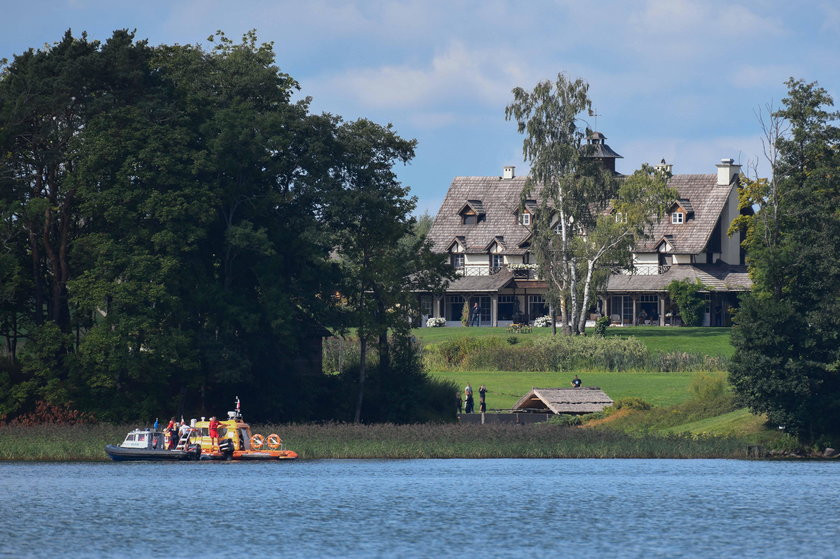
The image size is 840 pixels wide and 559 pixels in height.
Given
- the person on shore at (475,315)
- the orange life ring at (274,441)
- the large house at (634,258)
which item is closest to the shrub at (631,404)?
the orange life ring at (274,441)

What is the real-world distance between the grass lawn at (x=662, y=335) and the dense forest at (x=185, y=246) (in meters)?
28.5

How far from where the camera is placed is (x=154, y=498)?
48.7 meters

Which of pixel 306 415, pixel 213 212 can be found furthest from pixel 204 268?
pixel 306 415

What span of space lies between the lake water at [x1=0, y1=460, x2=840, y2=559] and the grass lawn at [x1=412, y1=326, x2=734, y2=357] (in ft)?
125

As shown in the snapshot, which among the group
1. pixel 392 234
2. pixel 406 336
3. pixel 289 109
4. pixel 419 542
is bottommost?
pixel 419 542

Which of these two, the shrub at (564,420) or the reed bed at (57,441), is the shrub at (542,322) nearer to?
the shrub at (564,420)

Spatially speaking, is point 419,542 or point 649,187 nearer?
point 419,542

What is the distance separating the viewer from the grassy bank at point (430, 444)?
61281 millimetres

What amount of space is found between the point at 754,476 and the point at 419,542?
2041 centimetres

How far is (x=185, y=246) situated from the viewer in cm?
6644

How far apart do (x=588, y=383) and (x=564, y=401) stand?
12.3m

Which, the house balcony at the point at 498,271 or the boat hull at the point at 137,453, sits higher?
the house balcony at the point at 498,271

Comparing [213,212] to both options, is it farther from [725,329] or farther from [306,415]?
[725,329]

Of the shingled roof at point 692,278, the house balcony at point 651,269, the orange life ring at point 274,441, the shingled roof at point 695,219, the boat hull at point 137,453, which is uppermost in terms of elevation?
the shingled roof at point 695,219
